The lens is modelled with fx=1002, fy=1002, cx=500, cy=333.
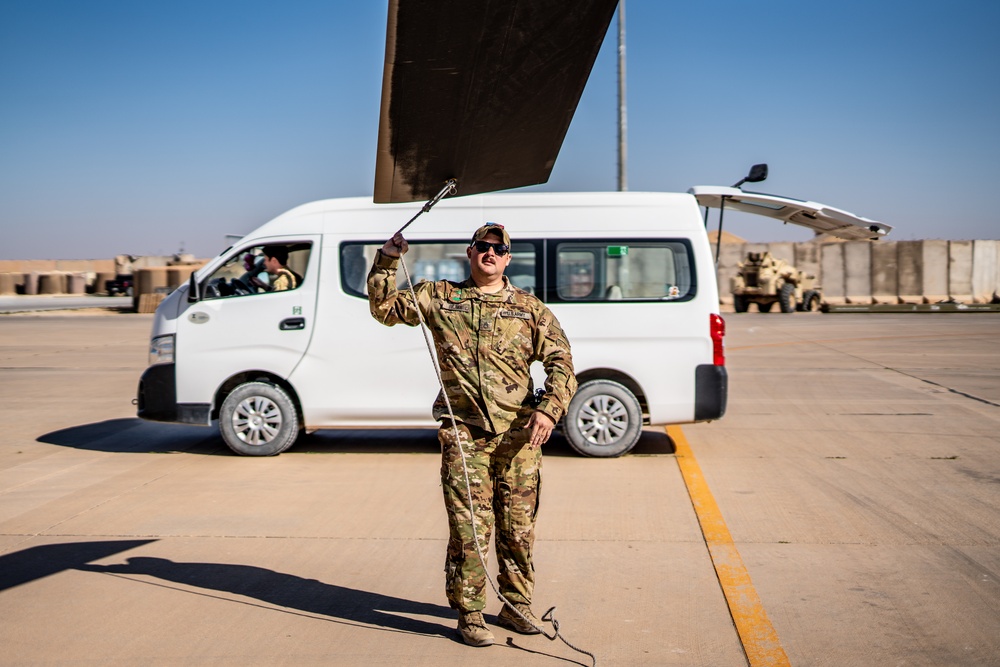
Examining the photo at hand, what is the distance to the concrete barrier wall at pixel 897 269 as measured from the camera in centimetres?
4278

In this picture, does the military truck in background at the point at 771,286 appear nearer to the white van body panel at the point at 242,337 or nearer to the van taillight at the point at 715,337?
the van taillight at the point at 715,337

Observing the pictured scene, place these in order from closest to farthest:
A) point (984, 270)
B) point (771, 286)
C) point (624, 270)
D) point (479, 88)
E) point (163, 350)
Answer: point (479, 88) < point (624, 270) < point (163, 350) < point (771, 286) < point (984, 270)

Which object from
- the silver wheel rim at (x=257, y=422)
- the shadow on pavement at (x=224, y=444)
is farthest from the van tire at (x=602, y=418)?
the silver wheel rim at (x=257, y=422)

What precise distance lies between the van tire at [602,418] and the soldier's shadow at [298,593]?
12.8ft

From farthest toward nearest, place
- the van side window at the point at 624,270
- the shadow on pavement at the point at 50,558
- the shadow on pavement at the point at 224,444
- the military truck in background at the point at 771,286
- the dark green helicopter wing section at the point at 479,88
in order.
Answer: the military truck in background at the point at 771,286, the shadow on pavement at the point at 224,444, the van side window at the point at 624,270, the shadow on pavement at the point at 50,558, the dark green helicopter wing section at the point at 479,88

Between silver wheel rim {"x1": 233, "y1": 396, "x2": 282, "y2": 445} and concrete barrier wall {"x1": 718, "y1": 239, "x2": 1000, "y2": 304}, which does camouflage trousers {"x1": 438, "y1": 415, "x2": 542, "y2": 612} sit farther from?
concrete barrier wall {"x1": 718, "y1": 239, "x2": 1000, "y2": 304}

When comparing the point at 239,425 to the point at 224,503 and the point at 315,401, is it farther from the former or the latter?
the point at 224,503

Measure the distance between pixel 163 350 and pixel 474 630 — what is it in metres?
5.69

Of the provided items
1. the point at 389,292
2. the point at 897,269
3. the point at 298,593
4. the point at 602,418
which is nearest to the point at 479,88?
the point at 389,292

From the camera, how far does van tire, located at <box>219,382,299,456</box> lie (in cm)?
904

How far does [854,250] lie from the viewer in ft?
140

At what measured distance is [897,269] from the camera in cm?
4291

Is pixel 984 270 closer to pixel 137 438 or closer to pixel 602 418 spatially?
pixel 602 418

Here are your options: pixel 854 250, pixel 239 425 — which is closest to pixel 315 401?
pixel 239 425
